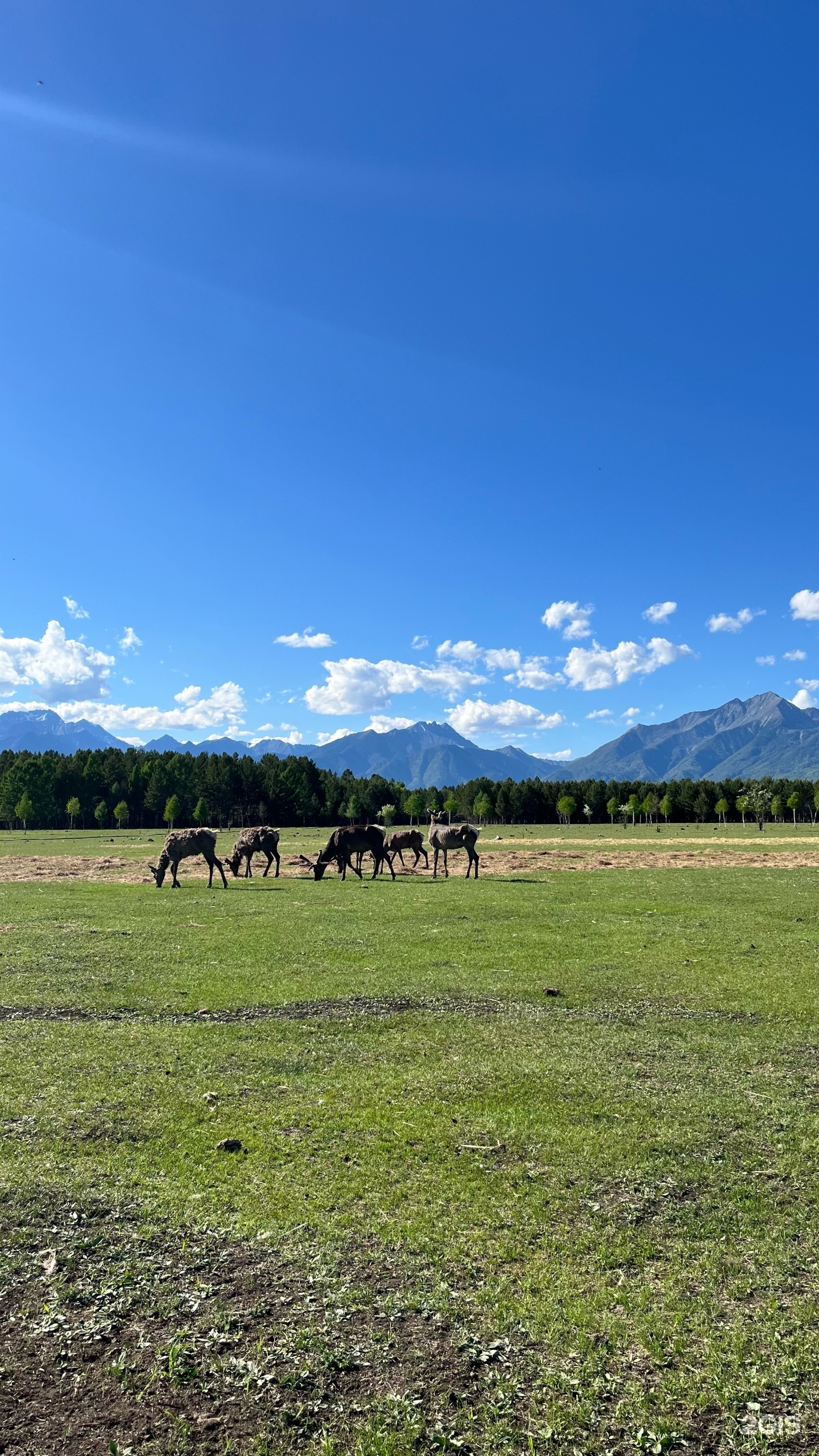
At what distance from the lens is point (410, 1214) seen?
570 centimetres

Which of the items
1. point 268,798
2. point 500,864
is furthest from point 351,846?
point 268,798

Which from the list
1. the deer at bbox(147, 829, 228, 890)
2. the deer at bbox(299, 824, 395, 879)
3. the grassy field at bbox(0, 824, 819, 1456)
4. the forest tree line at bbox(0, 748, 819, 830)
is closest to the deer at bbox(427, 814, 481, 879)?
the deer at bbox(299, 824, 395, 879)

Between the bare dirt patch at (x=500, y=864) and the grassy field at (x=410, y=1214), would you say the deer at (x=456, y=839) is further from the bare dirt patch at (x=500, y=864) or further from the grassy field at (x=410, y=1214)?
the grassy field at (x=410, y=1214)

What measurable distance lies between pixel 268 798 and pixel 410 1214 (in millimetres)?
135640

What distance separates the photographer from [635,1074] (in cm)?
852

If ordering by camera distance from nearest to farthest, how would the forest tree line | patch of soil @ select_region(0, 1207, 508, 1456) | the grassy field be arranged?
patch of soil @ select_region(0, 1207, 508, 1456) → the grassy field → the forest tree line

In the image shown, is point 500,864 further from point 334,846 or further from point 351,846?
point 334,846

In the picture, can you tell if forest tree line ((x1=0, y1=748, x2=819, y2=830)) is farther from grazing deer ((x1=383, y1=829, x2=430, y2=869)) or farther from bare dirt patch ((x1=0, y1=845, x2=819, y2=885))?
grazing deer ((x1=383, y1=829, x2=430, y2=869))

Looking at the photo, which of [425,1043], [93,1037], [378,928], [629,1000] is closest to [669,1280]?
[425,1043]

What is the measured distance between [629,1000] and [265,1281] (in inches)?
324

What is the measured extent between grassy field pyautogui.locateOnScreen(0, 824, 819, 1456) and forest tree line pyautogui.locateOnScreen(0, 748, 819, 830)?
352 ft

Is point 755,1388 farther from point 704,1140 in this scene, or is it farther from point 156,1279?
point 156,1279

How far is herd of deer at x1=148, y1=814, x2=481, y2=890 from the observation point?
100 feet

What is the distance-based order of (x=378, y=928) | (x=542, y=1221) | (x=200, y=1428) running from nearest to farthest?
(x=200, y=1428) → (x=542, y=1221) → (x=378, y=928)
